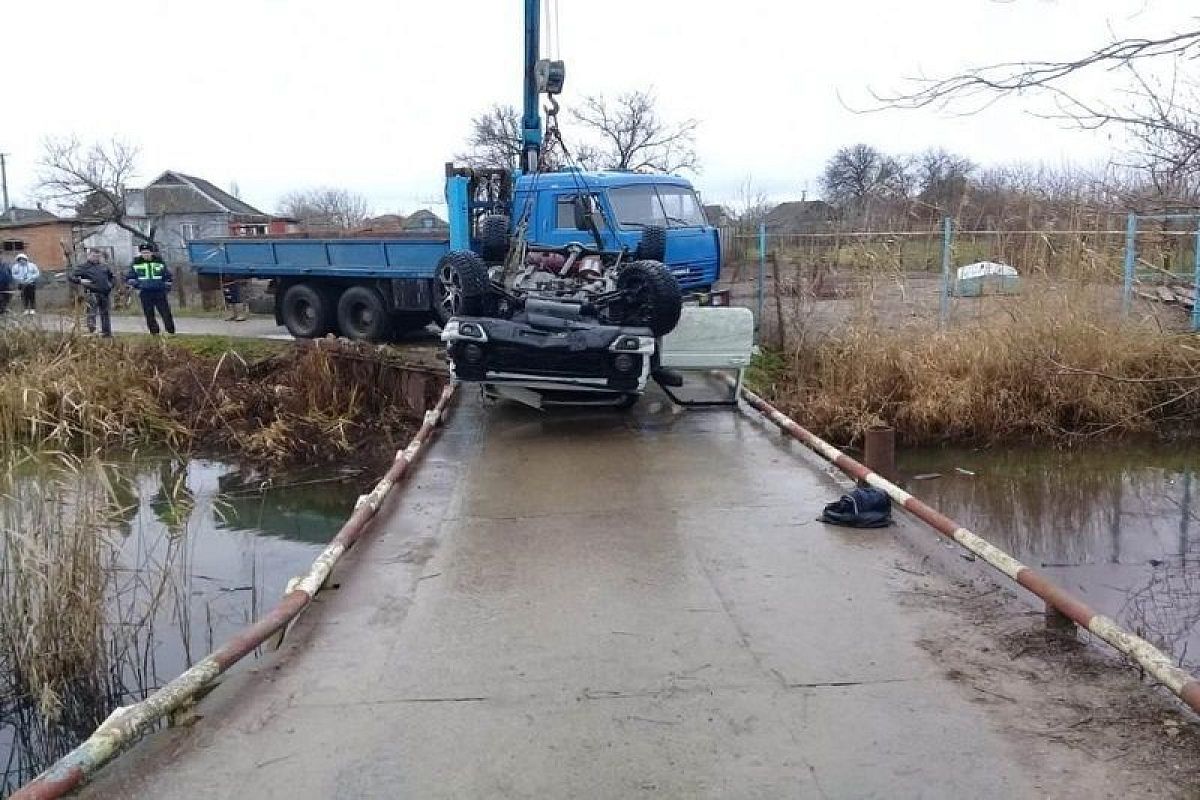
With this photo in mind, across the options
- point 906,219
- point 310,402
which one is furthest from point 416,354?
point 906,219

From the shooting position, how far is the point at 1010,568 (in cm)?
488

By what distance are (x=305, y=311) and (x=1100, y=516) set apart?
40.1 ft

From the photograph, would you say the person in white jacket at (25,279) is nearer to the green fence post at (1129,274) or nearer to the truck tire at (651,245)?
the truck tire at (651,245)

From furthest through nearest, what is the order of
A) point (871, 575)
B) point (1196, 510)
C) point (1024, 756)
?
1. point (1196, 510)
2. point (871, 575)
3. point (1024, 756)

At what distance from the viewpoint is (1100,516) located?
8.16 m

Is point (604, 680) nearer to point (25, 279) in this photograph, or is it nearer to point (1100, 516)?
point (1100, 516)

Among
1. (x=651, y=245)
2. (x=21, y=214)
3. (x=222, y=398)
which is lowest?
(x=222, y=398)

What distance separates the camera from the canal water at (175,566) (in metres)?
5.02

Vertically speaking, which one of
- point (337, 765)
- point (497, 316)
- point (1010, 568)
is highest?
point (497, 316)

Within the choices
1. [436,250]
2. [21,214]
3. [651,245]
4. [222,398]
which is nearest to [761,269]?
[436,250]

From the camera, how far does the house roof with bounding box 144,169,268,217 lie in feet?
178

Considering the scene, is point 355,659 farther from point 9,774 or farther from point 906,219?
point 906,219

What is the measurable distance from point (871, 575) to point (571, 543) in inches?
69.0

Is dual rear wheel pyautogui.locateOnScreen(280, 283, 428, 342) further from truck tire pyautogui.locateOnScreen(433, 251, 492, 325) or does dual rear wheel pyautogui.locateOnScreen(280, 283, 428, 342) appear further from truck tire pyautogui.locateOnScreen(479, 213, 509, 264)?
truck tire pyautogui.locateOnScreen(433, 251, 492, 325)
